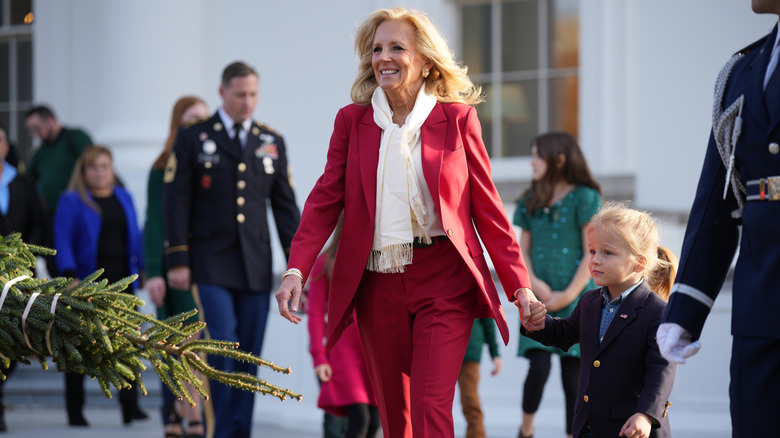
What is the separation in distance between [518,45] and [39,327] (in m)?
6.11

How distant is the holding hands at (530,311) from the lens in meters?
3.75

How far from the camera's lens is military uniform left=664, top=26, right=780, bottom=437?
2.61m

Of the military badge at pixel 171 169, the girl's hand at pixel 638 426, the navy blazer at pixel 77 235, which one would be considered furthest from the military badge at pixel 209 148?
the girl's hand at pixel 638 426

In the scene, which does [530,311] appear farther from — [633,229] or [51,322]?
[51,322]

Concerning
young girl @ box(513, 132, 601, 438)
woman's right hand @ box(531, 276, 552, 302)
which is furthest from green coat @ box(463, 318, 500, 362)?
woman's right hand @ box(531, 276, 552, 302)

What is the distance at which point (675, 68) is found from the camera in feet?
25.9

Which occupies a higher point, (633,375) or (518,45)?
(518,45)

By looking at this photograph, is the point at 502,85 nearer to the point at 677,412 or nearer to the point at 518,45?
the point at 518,45

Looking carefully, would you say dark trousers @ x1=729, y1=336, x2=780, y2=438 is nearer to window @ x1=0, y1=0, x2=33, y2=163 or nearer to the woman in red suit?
the woman in red suit

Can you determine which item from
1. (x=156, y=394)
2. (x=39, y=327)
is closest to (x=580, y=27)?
(x=156, y=394)

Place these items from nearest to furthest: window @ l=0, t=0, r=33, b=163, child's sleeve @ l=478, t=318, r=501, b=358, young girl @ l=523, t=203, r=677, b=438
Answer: young girl @ l=523, t=203, r=677, b=438 < child's sleeve @ l=478, t=318, r=501, b=358 < window @ l=0, t=0, r=33, b=163

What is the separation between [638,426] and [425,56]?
1.56m

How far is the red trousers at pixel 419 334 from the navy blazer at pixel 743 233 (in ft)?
3.75

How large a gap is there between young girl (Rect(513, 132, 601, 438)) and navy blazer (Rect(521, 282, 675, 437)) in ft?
6.48
